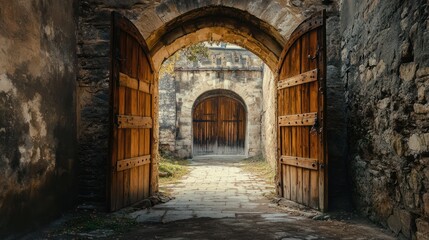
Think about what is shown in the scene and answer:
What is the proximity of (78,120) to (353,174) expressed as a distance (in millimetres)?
3360

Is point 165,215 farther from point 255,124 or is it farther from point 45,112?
point 255,124

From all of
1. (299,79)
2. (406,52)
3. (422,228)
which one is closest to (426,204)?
(422,228)

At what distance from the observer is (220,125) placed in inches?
574

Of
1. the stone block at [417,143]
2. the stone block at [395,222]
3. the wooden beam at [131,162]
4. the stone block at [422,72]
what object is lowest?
the stone block at [395,222]

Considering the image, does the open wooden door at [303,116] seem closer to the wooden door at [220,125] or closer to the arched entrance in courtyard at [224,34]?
the arched entrance in courtyard at [224,34]

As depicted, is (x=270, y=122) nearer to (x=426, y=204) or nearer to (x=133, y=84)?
(x=133, y=84)

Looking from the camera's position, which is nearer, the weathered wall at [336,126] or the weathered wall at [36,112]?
the weathered wall at [36,112]

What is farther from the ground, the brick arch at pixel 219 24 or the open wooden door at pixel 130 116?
the brick arch at pixel 219 24

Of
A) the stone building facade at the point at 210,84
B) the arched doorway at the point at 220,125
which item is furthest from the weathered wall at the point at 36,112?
the arched doorway at the point at 220,125

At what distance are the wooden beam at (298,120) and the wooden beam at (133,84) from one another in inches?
72.8

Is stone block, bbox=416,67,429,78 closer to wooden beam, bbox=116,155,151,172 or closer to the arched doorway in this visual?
wooden beam, bbox=116,155,151,172

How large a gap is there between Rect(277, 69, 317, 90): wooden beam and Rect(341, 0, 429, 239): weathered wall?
47 cm

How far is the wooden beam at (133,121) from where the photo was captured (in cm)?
389

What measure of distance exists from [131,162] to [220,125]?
10.5 m
